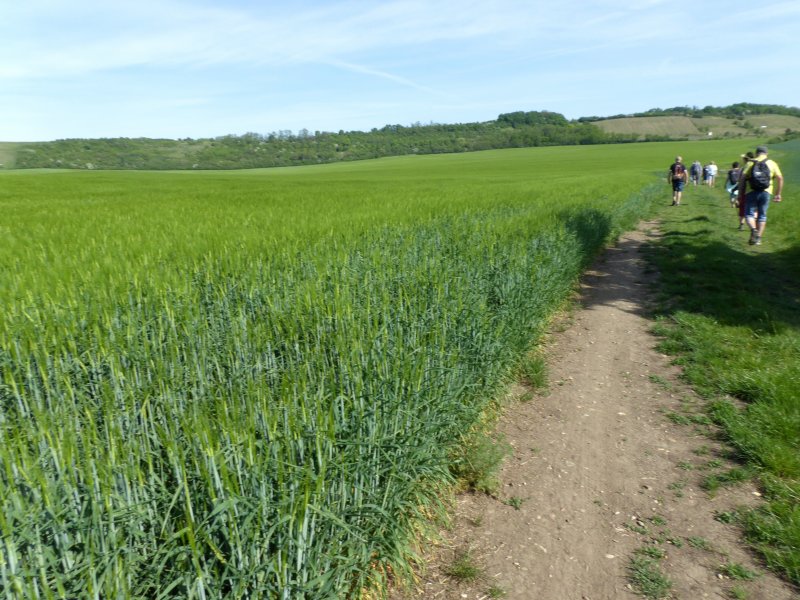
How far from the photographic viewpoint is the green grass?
313 centimetres

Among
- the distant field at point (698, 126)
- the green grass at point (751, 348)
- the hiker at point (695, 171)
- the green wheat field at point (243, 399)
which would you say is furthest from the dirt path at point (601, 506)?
the distant field at point (698, 126)

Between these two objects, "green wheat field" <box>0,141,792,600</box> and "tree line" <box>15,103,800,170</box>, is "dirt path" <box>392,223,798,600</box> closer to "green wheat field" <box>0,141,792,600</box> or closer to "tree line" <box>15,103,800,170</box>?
"green wheat field" <box>0,141,792,600</box>

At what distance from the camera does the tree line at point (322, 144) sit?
330ft

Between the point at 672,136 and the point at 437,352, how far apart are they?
128m

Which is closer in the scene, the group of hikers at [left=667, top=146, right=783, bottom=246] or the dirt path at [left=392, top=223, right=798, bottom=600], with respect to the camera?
the dirt path at [left=392, top=223, right=798, bottom=600]

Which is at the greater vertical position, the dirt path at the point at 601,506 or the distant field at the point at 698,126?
the distant field at the point at 698,126

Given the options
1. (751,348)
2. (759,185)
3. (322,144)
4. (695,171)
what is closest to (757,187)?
(759,185)

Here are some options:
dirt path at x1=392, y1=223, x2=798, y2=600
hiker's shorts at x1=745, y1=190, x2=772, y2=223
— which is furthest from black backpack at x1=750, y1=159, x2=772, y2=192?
dirt path at x1=392, y1=223, x2=798, y2=600

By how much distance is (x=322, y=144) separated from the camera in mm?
131000

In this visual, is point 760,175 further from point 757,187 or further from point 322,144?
point 322,144

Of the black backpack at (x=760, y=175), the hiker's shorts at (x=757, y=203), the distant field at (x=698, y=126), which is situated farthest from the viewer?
the distant field at (x=698, y=126)

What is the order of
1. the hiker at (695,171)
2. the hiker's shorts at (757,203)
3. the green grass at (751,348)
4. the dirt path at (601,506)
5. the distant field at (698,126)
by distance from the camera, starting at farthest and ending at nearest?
the distant field at (698,126) → the hiker at (695,171) → the hiker's shorts at (757,203) → the green grass at (751,348) → the dirt path at (601,506)

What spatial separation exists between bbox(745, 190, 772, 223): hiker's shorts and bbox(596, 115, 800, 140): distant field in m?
115

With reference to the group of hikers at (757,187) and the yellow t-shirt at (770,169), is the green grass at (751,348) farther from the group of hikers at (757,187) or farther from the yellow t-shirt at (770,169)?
the yellow t-shirt at (770,169)
